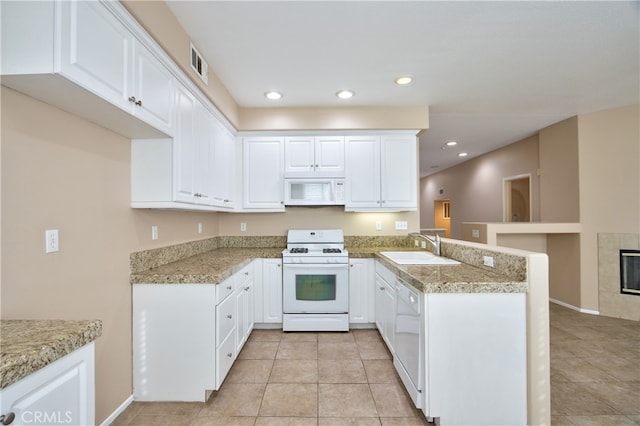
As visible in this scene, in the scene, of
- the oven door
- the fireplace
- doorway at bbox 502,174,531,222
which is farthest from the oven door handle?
doorway at bbox 502,174,531,222

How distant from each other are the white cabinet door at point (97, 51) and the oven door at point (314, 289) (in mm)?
2139

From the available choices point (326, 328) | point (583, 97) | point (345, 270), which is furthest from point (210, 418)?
point (583, 97)

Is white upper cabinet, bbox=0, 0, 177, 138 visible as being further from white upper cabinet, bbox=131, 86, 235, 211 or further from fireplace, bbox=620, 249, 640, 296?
fireplace, bbox=620, 249, 640, 296

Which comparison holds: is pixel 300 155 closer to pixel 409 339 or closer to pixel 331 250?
pixel 331 250

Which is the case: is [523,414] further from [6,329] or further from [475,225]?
[475,225]

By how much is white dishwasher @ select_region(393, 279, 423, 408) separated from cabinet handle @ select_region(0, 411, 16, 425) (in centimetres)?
174

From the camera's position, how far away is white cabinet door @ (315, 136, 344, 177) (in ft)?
10.8

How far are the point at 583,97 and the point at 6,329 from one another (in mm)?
5040

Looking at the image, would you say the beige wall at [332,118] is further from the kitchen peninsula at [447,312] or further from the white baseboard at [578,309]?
the white baseboard at [578,309]

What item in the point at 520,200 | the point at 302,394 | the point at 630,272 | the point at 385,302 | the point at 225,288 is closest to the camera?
the point at 302,394

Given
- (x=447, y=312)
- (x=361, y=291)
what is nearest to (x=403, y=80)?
(x=447, y=312)

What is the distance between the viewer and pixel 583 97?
10.3 feet

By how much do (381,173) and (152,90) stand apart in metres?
2.44

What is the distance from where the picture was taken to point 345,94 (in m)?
2.89
